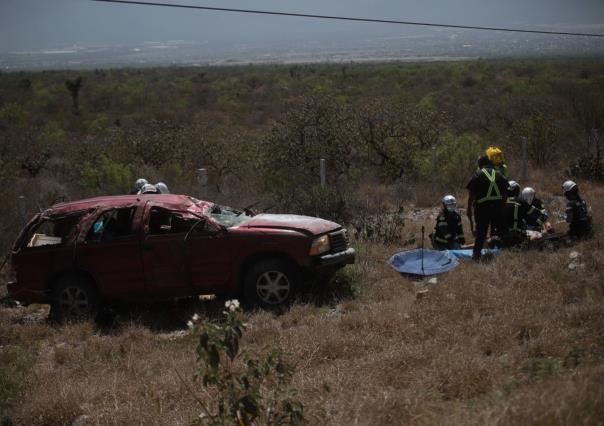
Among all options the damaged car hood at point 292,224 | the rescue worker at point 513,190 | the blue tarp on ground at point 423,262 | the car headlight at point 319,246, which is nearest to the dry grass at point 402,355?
the blue tarp on ground at point 423,262

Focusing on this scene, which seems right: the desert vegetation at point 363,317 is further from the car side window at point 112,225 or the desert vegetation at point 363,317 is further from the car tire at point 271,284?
the car side window at point 112,225

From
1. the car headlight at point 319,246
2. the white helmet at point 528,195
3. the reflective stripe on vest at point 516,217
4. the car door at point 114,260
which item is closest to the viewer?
the car headlight at point 319,246

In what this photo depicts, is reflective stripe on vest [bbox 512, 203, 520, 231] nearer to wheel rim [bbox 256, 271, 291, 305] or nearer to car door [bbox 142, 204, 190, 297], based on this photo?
wheel rim [bbox 256, 271, 291, 305]

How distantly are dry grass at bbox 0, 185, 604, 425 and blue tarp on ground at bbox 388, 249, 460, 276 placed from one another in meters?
0.24

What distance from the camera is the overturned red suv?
8344 mm

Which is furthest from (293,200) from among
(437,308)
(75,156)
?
(75,156)

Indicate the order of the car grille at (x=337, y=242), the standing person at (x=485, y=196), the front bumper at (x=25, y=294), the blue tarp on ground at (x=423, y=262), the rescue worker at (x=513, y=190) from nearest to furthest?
1. the car grille at (x=337, y=242)
2. the front bumper at (x=25, y=294)
3. the blue tarp on ground at (x=423, y=262)
4. the standing person at (x=485, y=196)
5. the rescue worker at (x=513, y=190)

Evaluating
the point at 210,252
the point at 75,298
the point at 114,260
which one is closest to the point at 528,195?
the point at 210,252

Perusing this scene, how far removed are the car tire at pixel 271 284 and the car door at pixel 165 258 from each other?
0.87 meters

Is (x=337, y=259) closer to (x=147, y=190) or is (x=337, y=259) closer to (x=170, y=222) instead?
(x=170, y=222)

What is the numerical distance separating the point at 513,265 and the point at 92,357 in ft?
17.8

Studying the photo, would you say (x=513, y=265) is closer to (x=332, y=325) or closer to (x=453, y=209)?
(x=453, y=209)

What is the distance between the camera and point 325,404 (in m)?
5.05

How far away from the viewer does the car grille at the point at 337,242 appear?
28.0ft
